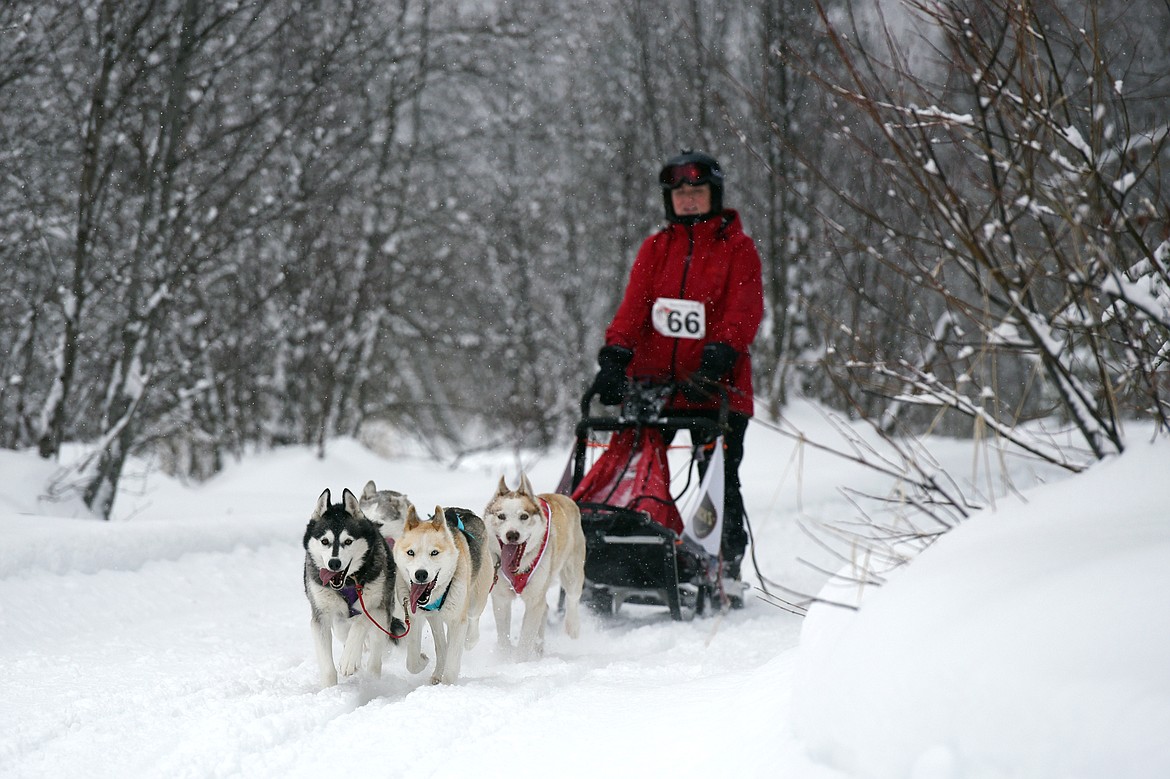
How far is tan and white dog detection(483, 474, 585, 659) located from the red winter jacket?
1.18m

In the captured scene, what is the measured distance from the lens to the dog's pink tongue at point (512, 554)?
13.5 ft

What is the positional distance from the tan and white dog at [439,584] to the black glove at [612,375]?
53.5 inches

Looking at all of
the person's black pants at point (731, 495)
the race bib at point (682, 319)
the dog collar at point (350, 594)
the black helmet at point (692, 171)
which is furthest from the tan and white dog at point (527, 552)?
the black helmet at point (692, 171)

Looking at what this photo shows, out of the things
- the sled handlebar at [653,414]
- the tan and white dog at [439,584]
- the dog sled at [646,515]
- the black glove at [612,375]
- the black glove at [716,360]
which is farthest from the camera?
the black glove at [612,375]

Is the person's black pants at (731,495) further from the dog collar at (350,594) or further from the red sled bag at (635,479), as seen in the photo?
the dog collar at (350,594)

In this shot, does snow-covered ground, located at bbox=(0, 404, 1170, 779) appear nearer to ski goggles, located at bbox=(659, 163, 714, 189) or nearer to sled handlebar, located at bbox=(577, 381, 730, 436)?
sled handlebar, located at bbox=(577, 381, 730, 436)

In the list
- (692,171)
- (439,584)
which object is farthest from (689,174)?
(439,584)

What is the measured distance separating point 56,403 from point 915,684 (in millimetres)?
6801

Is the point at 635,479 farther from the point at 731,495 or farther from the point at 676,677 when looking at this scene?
the point at 676,677

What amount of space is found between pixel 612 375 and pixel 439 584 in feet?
5.71

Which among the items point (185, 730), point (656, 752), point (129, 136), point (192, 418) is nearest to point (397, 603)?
point (185, 730)

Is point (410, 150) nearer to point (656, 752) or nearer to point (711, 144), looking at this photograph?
point (711, 144)

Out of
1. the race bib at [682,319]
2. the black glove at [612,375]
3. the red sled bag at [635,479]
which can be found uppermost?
the race bib at [682,319]

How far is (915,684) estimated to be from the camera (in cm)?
178
